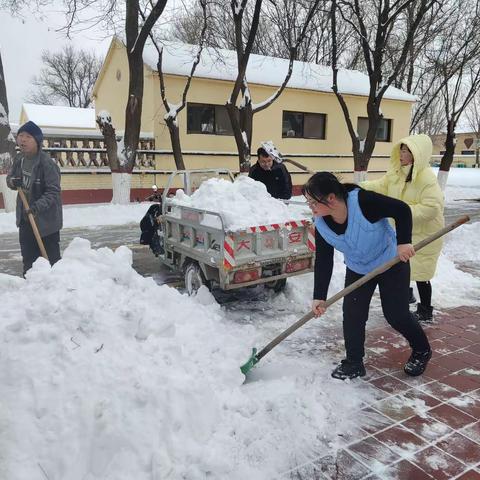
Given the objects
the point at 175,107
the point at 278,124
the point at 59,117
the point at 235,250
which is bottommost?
the point at 235,250

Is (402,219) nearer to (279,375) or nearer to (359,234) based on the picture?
(359,234)

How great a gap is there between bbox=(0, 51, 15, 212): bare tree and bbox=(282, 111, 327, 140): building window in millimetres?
9348

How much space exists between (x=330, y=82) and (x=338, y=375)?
16.8 metres

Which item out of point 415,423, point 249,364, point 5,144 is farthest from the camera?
point 5,144

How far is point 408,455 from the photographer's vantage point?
266 cm

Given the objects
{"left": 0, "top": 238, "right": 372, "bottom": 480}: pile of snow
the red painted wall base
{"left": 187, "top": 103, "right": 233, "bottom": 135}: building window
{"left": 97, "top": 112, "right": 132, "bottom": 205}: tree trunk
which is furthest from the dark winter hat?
{"left": 187, "top": 103, "right": 233, "bottom": 135}: building window

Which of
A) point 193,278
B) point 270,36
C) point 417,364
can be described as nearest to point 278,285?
point 193,278

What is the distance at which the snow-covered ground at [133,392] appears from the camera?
2326 millimetres

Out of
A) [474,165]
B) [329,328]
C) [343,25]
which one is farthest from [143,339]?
[474,165]

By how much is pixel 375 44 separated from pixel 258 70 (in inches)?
164

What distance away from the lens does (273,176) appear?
6191mm

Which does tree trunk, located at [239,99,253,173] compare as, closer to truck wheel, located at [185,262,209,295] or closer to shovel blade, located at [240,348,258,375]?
truck wheel, located at [185,262,209,295]

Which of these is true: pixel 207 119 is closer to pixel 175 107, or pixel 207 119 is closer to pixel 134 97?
pixel 175 107

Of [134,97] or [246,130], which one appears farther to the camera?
[246,130]
